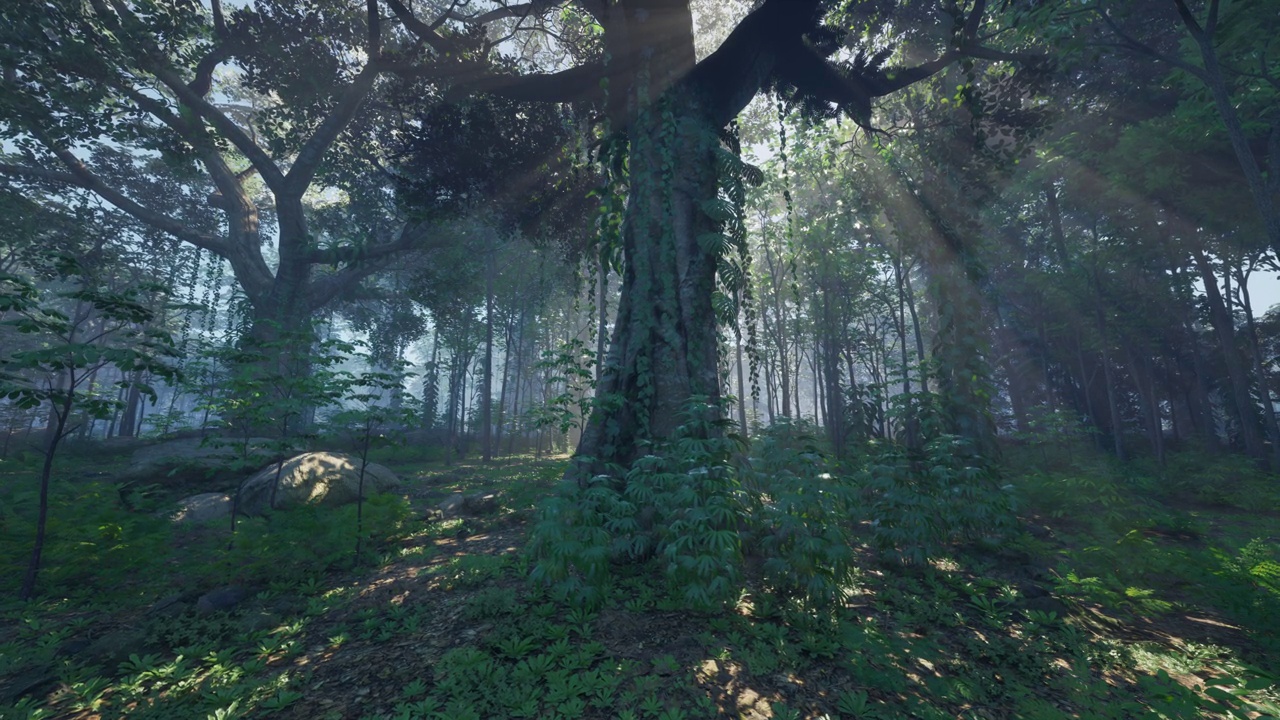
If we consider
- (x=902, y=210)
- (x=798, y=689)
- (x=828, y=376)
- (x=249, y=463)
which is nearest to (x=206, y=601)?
(x=249, y=463)

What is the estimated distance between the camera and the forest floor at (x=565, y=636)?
3.26 meters

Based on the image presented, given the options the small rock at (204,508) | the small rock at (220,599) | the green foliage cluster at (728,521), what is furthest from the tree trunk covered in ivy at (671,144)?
the small rock at (204,508)

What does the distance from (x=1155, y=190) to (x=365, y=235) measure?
27836mm

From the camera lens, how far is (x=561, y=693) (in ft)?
10.7

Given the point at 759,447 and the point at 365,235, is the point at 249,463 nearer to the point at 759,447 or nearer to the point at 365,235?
the point at 759,447

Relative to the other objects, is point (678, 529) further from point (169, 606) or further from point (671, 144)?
point (671, 144)

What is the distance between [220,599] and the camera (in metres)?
4.94

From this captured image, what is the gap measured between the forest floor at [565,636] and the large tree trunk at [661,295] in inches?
76.5

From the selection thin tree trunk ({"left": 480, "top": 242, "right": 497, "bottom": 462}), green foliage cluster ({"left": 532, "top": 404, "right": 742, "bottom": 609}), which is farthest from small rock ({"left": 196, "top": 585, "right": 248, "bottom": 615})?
thin tree trunk ({"left": 480, "top": 242, "right": 497, "bottom": 462})

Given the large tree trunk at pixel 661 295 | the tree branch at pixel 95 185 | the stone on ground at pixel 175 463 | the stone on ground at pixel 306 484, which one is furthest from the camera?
the tree branch at pixel 95 185

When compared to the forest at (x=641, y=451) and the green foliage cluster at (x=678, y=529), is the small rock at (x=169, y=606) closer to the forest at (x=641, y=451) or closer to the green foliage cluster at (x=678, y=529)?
the forest at (x=641, y=451)

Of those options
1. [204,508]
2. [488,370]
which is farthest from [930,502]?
[488,370]

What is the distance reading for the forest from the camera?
3732 millimetres

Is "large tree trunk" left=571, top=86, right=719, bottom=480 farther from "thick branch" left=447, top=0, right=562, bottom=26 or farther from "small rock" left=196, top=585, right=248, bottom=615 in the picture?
"thick branch" left=447, top=0, right=562, bottom=26
